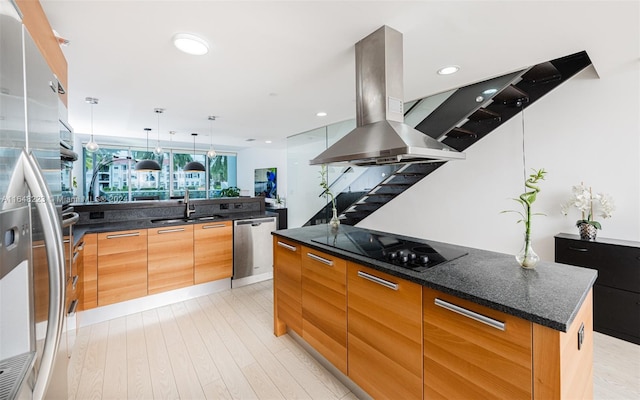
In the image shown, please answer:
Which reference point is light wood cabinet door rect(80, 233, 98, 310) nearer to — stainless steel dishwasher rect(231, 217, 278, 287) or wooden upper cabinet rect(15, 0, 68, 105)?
stainless steel dishwasher rect(231, 217, 278, 287)

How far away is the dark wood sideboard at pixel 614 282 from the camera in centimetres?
235

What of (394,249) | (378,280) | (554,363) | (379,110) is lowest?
(554,363)

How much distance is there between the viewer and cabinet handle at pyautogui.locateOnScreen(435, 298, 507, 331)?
106 centimetres

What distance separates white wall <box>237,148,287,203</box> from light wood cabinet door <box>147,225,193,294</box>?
14.8ft

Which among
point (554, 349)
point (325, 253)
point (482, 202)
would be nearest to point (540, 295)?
point (554, 349)

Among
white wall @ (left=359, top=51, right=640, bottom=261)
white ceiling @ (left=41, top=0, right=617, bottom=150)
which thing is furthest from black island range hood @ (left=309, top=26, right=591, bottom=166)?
white wall @ (left=359, top=51, right=640, bottom=261)

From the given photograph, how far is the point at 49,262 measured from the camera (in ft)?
2.52

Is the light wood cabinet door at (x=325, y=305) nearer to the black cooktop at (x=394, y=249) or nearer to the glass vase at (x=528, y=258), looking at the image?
the black cooktop at (x=394, y=249)

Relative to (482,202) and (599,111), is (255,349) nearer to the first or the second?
(482,202)

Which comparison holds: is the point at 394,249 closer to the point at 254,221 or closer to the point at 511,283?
the point at 511,283

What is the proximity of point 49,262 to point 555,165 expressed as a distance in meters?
4.03

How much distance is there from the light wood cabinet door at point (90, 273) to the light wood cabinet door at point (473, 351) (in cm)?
310

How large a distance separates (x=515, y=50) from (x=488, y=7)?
739 millimetres

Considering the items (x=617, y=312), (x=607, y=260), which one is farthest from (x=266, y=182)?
(x=617, y=312)
